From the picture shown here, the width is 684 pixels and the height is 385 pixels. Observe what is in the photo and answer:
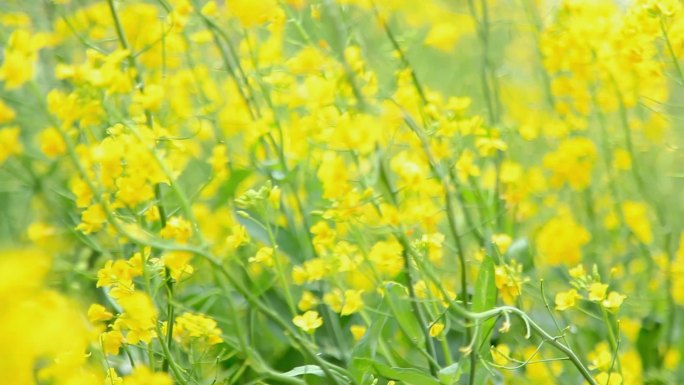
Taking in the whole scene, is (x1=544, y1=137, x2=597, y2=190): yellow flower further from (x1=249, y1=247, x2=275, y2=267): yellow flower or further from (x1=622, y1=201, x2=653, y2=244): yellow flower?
(x1=249, y1=247, x2=275, y2=267): yellow flower

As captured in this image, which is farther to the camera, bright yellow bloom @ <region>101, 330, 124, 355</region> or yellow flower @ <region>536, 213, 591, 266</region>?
yellow flower @ <region>536, 213, 591, 266</region>

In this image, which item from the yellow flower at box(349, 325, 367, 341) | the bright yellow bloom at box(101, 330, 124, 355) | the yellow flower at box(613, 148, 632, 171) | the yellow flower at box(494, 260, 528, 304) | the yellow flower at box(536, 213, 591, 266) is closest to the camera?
the bright yellow bloom at box(101, 330, 124, 355)

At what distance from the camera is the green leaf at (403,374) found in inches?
41.3

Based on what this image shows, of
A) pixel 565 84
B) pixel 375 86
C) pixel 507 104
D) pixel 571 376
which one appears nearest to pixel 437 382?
pixel 375 86

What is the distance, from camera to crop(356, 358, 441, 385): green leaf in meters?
1.05

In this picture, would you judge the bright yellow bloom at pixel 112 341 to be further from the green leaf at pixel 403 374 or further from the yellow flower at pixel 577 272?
the yellow flower at pixel 577 272

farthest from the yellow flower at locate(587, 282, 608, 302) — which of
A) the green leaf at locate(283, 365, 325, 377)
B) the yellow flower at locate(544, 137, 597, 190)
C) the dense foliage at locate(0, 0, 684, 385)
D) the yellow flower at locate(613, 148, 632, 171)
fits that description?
the yellow flower at locate(613, 148, 632, 171)

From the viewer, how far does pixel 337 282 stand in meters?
1.15

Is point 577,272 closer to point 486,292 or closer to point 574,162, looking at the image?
point 486,292

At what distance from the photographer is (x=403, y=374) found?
105 centimetres

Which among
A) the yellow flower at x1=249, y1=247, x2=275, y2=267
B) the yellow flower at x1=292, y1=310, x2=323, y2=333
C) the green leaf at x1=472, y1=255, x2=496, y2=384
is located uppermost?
the yellow flower at x1=249, y1=247, x2=275, y2=267

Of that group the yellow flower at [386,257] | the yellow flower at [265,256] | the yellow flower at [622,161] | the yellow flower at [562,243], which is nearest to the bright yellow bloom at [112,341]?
the yellow flower at [265,256]

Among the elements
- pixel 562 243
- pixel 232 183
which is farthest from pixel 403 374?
pixel 562 243

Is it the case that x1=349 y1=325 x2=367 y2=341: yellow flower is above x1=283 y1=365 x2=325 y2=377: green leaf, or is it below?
below
